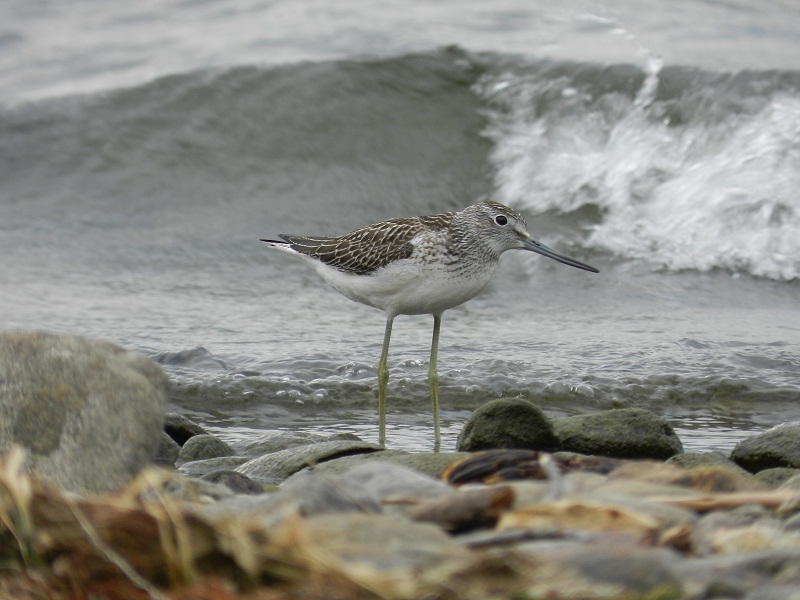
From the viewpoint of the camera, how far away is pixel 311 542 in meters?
2.81

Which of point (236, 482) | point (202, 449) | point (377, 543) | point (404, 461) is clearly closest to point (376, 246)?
point (202, 449)

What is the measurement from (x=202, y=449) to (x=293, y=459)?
0.84 metres

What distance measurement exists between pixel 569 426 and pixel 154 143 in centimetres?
951

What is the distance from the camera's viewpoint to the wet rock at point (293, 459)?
5.42m

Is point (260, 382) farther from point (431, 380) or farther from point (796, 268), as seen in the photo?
point (796, 268)

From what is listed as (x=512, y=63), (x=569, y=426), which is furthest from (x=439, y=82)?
(x=569, y=426)

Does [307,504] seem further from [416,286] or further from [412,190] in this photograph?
[412,190]

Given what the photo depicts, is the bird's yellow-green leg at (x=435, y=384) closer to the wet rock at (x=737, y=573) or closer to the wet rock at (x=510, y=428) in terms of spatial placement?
the wet rock at (x=510, y=428)

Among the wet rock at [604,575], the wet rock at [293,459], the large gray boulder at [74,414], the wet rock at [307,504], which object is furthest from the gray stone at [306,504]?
the wet rock at [293,459]

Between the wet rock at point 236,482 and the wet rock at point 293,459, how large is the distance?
1.70ft

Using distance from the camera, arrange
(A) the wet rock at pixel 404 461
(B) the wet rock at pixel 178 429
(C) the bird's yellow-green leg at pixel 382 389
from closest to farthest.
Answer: (A) the wet rock at pixel 404 461
(B) the wet rock at pixel 178 429
(C) the bird's yellow-green leg at pixel 382 389

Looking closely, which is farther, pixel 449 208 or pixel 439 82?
pixel 439 82

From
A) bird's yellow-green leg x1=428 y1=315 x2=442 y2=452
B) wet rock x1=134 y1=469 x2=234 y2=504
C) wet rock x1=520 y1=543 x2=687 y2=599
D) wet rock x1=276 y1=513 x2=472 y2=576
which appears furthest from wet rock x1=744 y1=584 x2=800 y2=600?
bird's yellow-green leg x1=428 y1=315 x2=442 y2=452

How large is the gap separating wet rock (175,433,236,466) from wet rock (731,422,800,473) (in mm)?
2647
